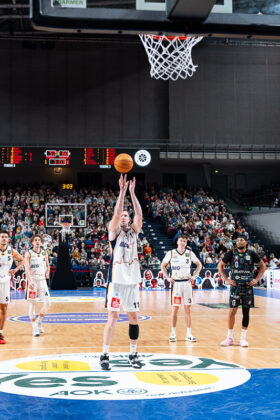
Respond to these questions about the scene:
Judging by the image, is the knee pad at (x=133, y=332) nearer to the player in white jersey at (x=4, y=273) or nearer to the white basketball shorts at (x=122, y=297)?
the white basketball shorts at (x=122, y=297)

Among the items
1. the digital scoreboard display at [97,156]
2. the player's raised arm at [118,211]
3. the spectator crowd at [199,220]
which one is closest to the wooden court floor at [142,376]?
the player's raised arm at [118,211]

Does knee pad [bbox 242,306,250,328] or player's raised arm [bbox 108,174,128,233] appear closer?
player's raised arm [bbox 108,174,128,233]

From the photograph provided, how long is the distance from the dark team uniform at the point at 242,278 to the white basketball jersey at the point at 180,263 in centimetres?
122

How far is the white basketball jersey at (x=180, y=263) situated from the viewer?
985 centimetres

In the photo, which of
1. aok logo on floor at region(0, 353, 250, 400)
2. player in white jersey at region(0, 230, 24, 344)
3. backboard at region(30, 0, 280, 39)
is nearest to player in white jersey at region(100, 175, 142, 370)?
aok logo on floor at region(0, 353, 250, 400)

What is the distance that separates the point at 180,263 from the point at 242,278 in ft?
5.02

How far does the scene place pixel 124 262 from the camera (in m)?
6.84

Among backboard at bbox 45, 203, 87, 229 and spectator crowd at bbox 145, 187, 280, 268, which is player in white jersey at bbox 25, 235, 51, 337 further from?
spectator crowd at bbox 145, 187, 280, 268

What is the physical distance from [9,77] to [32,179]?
7213mm

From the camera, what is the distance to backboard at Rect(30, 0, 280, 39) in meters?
5.11

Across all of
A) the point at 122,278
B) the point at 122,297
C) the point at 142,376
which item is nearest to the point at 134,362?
the point at 142,376

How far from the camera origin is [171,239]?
29.0 meters

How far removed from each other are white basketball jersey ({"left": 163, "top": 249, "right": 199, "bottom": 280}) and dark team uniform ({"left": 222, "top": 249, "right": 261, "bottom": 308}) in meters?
1.22

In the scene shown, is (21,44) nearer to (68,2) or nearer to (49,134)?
(49,134)
